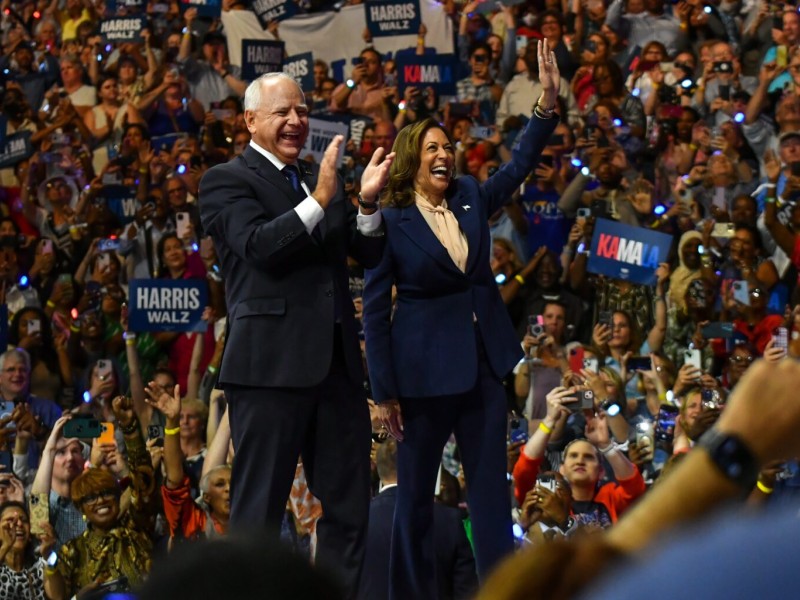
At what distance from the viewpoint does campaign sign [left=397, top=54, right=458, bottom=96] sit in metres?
9.86

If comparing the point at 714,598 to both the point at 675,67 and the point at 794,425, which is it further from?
the point at 675,67

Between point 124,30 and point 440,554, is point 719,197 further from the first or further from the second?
point 124,30

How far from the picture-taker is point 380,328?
416 centimetres

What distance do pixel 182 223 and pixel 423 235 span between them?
5.44 metres

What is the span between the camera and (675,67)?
363 inches

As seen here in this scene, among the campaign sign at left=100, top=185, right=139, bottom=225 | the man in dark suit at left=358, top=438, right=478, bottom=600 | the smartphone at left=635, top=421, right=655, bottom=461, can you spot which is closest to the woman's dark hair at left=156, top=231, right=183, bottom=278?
the campaign sign at left=100, top=185, right=139, bottom=225

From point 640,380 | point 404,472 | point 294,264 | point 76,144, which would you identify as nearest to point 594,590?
point 294,264

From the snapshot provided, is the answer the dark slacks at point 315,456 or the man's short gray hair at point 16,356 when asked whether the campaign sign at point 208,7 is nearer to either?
the man's short gray hair at point 16,356

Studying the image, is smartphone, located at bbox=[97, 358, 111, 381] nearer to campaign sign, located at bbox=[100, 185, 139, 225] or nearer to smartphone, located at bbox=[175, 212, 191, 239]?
smartphone, located at bbox=[175, 212, 191, 239]

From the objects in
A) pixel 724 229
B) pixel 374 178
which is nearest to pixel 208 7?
pixel 724 229

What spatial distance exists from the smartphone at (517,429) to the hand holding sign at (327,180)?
3334mm

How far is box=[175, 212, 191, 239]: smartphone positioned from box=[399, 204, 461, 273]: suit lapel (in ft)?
17.4

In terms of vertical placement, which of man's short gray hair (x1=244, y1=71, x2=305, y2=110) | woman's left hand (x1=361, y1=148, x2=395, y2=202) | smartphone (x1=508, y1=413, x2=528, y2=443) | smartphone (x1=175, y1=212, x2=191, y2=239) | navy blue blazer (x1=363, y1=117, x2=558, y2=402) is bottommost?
smartphone (x1=508, y1=413, x2=528, y2=443)

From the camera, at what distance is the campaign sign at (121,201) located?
397 inches
